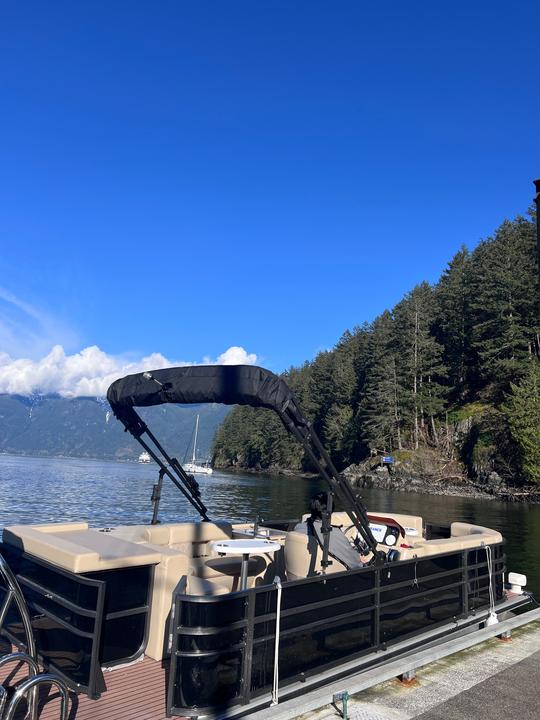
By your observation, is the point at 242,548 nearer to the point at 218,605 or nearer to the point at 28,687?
the point at 218,605

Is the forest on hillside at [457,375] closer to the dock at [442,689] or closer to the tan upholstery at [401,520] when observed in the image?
the tan upholstery at [401,520]

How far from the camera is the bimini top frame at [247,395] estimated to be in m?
5.33

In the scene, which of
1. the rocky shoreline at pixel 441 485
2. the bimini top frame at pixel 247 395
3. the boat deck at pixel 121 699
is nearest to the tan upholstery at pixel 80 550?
the boat deck at pixel 121 699

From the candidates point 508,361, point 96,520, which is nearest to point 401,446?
point 508,361

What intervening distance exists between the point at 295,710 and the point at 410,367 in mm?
62716

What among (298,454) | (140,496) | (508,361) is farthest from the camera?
(298,454)

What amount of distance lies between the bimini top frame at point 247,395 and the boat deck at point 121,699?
6.26 ft

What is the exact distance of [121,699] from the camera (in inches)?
174

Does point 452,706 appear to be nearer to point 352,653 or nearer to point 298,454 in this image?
point 352,653

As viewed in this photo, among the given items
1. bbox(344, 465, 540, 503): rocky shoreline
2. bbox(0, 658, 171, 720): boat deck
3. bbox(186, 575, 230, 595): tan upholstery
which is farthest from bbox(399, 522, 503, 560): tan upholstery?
bbox(344, 465, 540, 503): rocky shoreline

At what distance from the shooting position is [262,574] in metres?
7.01

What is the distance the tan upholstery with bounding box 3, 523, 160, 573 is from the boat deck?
968mm

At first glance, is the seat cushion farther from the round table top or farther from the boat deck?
the round table top

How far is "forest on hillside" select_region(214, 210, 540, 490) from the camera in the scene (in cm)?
4750
